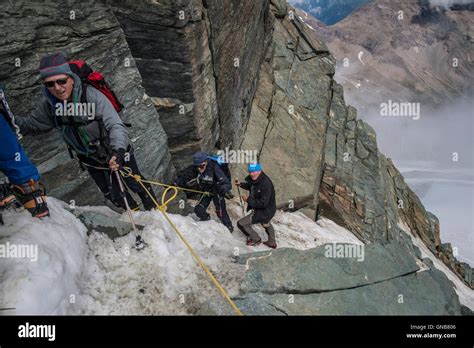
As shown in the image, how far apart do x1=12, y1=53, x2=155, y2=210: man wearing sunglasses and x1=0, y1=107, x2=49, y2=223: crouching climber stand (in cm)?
102

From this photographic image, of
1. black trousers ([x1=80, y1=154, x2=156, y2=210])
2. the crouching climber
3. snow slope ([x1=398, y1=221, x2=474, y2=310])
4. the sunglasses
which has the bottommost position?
snow slope ([x1=398, y1=221, x2=474, y2=310])

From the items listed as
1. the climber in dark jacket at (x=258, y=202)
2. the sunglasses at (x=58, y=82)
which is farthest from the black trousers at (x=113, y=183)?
the climber in dark jacket at (x=258, y=202)

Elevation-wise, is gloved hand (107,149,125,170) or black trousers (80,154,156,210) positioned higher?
gloved hand (107,149,125,170)

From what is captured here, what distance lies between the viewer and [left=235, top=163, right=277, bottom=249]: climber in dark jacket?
9.84 meters

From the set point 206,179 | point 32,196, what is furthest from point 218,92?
point 32,196

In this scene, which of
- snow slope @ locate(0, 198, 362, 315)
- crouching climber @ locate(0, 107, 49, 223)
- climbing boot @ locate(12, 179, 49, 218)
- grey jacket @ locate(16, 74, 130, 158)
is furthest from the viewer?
grey jacket @ locate(16, 74, 130, 158)

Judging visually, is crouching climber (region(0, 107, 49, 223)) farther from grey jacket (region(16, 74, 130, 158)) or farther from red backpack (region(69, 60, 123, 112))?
red backpack (region(69, 60, 123, 112))

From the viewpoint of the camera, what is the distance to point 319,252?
774 centimetres

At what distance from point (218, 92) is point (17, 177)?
10438 millimetres

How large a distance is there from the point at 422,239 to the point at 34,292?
1373 inches

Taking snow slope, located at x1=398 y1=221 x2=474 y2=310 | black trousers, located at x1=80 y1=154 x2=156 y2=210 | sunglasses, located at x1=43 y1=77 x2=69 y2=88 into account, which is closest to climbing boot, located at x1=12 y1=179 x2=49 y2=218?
sunglasses, located at x1=43 y1=77 x2=69 y2=88

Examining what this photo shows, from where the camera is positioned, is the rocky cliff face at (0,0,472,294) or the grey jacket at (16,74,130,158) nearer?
the grey jacket at (16,74,130,158)

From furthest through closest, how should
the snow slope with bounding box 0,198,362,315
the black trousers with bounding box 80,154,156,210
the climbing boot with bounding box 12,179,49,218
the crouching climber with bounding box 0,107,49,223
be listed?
the black trousers with bounding box 80,154,156,210
the climbing boot with bounding box 12,179,49,218
the crouching climber with bounding box 0,107,49,223
the snow slope with bounding box 0,198,362,315

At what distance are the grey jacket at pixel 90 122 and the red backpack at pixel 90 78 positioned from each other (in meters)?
0.15
